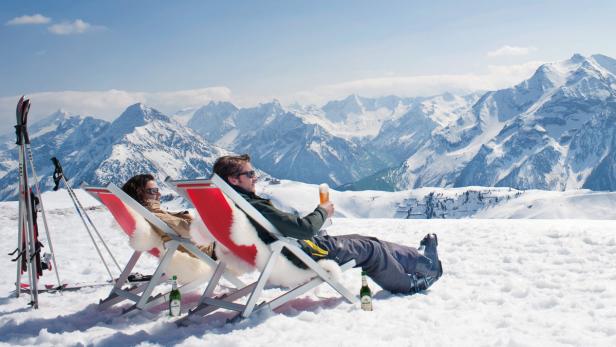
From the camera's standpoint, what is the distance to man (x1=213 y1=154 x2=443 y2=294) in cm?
672

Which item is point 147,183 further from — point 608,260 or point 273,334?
point 608,260

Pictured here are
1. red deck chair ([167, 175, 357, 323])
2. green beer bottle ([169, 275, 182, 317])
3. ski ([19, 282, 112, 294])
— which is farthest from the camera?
ski ([19, 282, 112, 294])

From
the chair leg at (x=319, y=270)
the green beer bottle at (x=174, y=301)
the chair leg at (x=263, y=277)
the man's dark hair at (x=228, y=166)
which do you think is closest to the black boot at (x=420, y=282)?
the chair leg at (x=319, y=270)

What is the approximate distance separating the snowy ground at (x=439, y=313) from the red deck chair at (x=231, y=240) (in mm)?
233

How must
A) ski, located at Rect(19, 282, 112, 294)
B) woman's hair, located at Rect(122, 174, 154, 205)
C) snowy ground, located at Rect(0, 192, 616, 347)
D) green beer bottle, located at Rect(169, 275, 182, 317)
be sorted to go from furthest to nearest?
ski, located at Rect(19, 282, 112, 294)
woman's hair, located at Rect(122, 174, 154, 205)
green beer bottle, located at Rect(169, 275, 182, 317)
snowy ground, located at Rect(0, 192, 616, 347)

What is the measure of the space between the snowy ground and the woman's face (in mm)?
1034

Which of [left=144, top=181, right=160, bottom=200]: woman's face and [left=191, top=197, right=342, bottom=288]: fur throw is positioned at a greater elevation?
[left=144, top=181, right=160, bottom=200]: woman's face

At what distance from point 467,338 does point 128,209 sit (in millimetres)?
4732

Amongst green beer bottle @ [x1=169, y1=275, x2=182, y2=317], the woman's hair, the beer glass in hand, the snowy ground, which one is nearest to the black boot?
the snowy ground

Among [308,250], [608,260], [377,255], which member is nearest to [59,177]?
[308,250]

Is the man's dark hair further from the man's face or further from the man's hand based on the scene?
the man's hand

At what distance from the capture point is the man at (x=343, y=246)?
6.72 metres

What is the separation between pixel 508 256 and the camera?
11141 mm

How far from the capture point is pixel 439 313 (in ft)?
23.6
